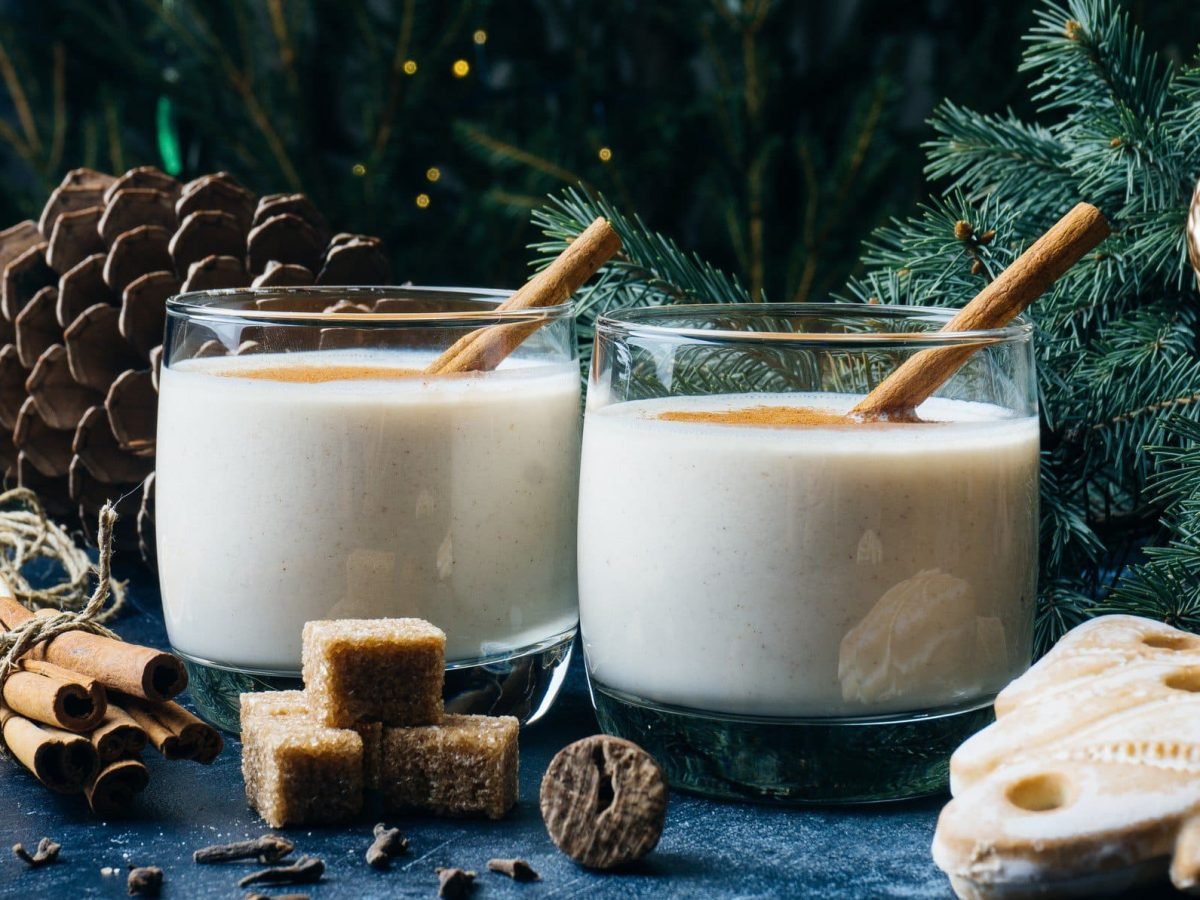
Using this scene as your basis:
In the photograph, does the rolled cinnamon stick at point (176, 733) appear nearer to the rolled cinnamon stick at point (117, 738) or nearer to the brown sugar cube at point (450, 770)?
the rolled cinnamon stick at point (117, 738)

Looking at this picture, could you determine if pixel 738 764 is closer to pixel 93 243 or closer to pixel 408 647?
pixel 408 647

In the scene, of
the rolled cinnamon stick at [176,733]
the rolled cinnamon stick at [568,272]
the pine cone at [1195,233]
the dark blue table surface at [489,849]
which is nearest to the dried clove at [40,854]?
the dark blue table surface at [489,849]

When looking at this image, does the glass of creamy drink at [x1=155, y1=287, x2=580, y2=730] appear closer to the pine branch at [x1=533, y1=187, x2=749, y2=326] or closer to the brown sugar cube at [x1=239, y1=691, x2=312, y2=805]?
the brown sugar cube at [x1=239, y1=691, x2=312, y2=805]

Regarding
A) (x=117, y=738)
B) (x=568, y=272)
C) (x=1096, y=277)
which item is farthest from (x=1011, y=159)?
(x=117, y=738)

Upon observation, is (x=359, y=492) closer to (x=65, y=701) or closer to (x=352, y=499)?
(x=352, y=499)

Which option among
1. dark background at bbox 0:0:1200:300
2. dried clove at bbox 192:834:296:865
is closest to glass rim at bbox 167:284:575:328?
dried clove at bbox 192:834:296:865
